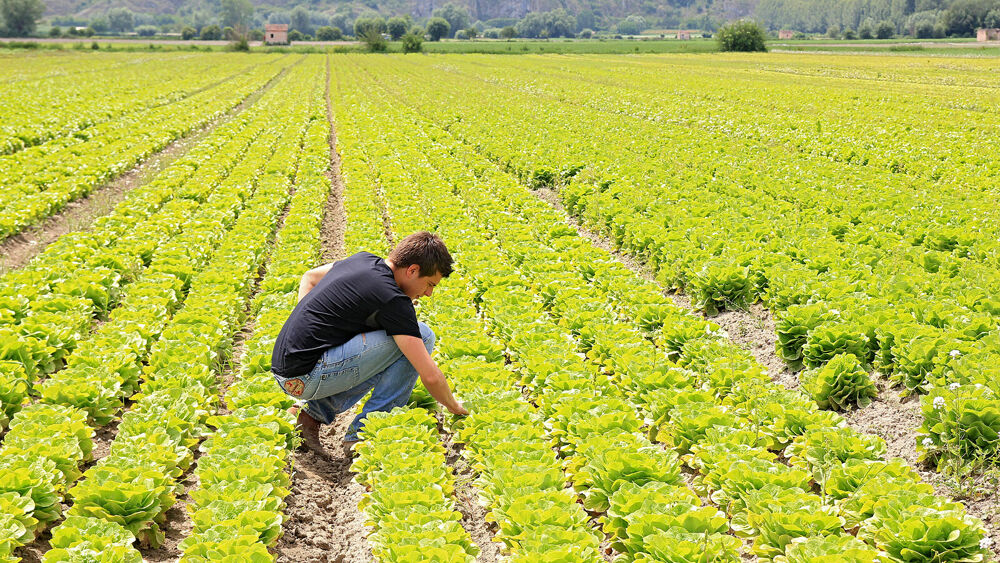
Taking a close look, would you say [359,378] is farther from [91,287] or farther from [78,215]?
[78,215]

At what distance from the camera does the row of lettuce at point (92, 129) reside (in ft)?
45.1

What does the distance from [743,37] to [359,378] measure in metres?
87.0

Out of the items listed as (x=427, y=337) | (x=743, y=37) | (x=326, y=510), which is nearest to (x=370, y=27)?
(x=743, y=37)

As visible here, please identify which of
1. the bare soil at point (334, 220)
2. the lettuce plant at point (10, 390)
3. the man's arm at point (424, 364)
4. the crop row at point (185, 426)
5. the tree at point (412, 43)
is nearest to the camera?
the crop row at point (185, 426)

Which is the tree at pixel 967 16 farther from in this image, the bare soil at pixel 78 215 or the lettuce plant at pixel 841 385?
the lettuce plant at pixel 841 385

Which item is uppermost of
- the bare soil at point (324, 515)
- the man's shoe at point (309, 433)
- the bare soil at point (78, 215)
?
the bare soil at point (78, 215)

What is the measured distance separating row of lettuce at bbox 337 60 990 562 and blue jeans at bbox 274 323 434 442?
41cm

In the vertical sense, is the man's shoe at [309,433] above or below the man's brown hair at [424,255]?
below

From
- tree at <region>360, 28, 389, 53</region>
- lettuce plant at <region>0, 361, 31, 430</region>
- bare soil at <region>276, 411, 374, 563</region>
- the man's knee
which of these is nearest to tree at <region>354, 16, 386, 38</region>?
tree at <region>360, 28, 389, 53</region>

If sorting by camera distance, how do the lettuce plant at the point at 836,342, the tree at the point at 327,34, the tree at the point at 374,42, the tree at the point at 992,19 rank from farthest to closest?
the tree at the point at 327,34 < the tree at the point at 992,19 < the tree at the point at 374,42 < the lettuce plant at the point at 836,342

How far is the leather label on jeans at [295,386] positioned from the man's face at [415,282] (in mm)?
1054

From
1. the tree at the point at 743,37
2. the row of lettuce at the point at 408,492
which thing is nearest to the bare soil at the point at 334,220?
the row of lettuce at the point at 408,492

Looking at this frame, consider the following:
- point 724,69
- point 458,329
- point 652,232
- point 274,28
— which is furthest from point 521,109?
point 274,28

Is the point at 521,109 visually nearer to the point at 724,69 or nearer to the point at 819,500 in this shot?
the point at 819,500
